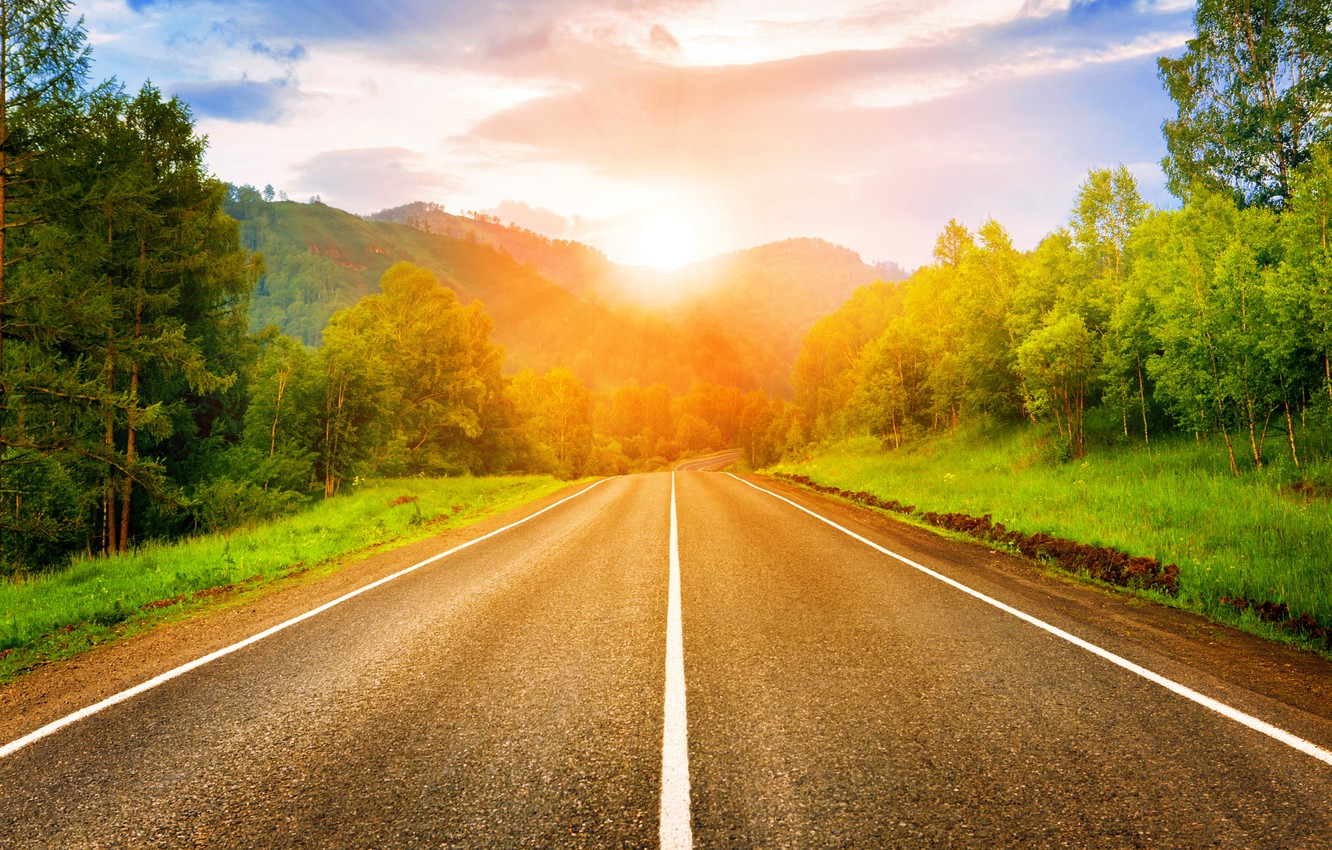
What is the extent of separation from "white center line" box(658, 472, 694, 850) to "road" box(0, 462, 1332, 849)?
0.02 m

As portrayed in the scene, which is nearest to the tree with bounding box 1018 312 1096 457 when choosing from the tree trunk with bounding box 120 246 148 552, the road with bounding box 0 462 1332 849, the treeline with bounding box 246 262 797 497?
the road with bounding box 0 462 1332 849

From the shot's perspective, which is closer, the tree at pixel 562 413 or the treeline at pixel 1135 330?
the treeline at pixel 1135 330

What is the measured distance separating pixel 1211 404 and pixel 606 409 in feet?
366

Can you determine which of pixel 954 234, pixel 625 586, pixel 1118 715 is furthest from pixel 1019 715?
pixel 954 234

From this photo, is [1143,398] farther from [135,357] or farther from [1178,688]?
[135,357]

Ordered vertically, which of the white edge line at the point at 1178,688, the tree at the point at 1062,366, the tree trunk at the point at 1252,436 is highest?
the tree at the point at 1062,366

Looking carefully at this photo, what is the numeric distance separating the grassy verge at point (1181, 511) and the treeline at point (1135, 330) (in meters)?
1.28

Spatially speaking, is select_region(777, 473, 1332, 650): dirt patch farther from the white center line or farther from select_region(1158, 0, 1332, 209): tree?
select_region(1158, 0, 1332, 209): tree

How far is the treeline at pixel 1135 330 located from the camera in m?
12.4

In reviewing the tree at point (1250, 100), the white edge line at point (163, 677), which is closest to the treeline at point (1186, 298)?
the tree at point (1250, 100)

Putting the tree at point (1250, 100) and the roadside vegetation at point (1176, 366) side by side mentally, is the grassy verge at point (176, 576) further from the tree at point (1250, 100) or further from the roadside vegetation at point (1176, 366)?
the tree at point (1250, 100)

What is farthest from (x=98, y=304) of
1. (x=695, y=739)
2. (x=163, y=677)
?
(x=695, y=739)

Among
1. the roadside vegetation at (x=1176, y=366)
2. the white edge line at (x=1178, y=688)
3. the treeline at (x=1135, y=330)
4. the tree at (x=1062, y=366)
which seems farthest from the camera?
the tree at (x=1062, y=366)

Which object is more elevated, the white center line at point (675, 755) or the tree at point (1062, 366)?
the tree at point (1062, 366)
